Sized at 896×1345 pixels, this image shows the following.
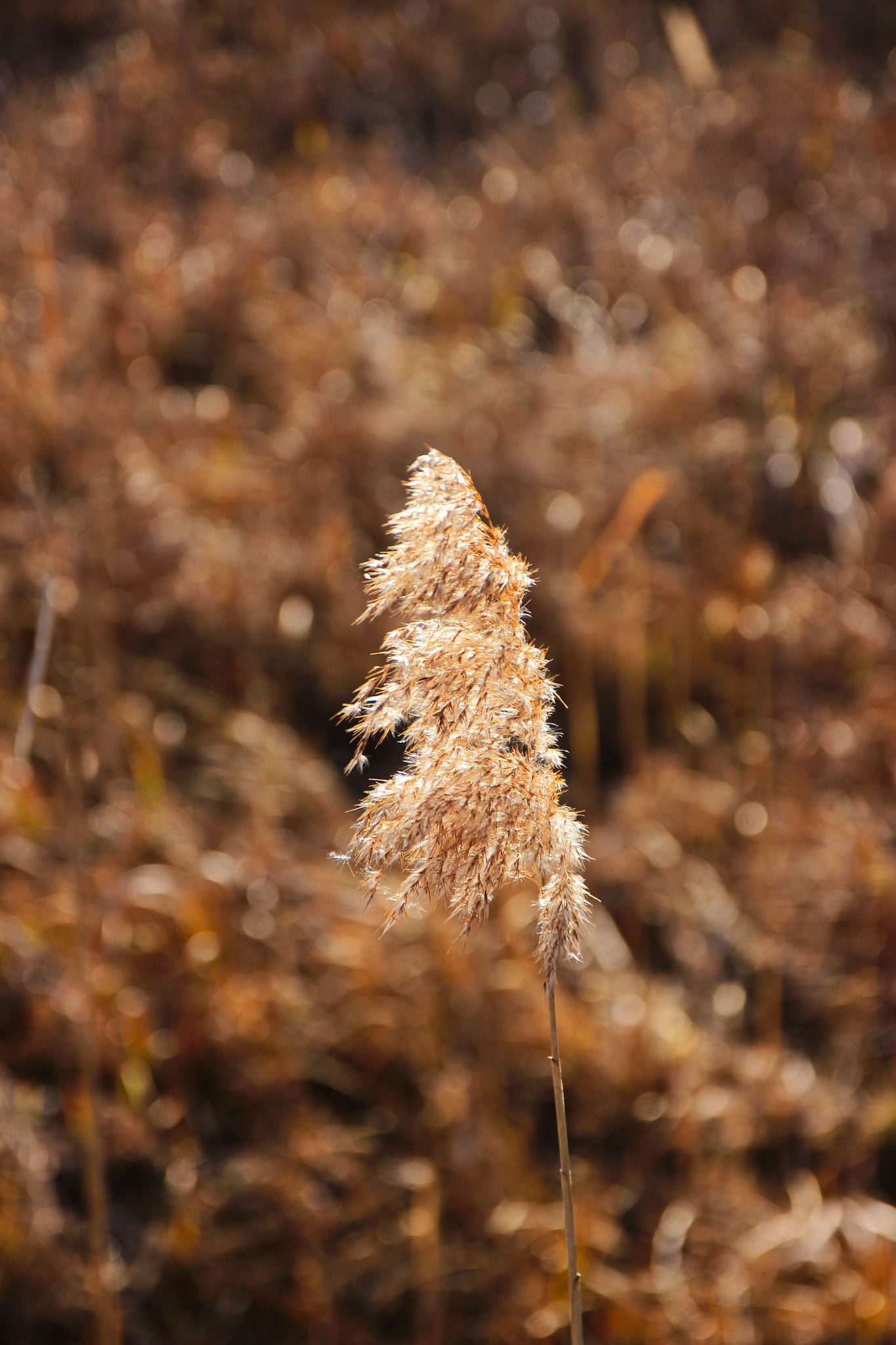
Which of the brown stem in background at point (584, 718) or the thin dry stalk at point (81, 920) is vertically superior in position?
the brown stem in background at point (584, 718)

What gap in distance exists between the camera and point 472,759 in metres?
0.79

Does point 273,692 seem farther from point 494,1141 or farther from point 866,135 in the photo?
point 866,135

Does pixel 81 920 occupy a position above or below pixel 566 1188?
above

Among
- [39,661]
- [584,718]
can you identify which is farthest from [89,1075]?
[584,718]

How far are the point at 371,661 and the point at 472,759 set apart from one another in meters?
2.97

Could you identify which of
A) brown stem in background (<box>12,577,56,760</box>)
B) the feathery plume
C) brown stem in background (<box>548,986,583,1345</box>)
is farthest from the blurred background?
brown stem in background (<box>548,986,583,1345</box>)

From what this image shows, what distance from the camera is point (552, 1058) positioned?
0.75 m

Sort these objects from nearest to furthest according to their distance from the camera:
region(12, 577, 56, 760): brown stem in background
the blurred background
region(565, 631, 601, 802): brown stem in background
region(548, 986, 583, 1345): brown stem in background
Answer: region(548, 986, 583, 1345): brown stem in background → region(12, 577, 56, 760): brown stem in background → the blurred background → region(565, 631, 601, 802): brown stem in background

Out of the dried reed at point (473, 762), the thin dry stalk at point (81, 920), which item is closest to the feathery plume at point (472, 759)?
the dried reed at point (473, 762)

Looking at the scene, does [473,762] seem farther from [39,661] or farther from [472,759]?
[39,661]

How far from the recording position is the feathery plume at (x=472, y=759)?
0.78m

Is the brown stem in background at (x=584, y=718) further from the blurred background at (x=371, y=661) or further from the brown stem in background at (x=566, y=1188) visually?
the brown stem in background at (x=566, y=1188)

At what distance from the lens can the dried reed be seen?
778 millimetres

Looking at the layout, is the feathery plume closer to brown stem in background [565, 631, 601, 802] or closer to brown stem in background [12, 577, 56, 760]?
brown stem in background [12, 577, 56, 760]
